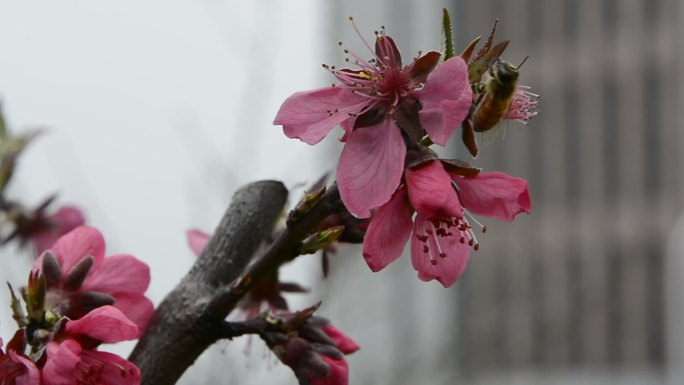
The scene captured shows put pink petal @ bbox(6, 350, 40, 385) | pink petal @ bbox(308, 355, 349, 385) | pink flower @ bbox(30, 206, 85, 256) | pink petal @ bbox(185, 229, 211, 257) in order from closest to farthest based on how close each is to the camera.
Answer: pink petal @ bbox(6, 350, 40, 385)
pink petal @ bbox(308, 355, 349, 385)
pink petal @ bbox(185, 229, 211, 257)
pink flower @ bbox(30, 206, 85, 256)

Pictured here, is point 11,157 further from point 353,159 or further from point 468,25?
point 468,25

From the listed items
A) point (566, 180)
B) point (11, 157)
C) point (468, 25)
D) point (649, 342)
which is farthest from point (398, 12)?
point (11, 157)

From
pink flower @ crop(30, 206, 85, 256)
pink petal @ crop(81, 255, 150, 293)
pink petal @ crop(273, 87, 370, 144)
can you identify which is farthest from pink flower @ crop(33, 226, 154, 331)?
pink flower @ crop(30, 206, 85, 256)

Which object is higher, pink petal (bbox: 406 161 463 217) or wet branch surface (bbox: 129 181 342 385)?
pink petal (bbox: 406 161 463 217)

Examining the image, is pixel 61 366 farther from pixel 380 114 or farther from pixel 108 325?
pixel 380 114

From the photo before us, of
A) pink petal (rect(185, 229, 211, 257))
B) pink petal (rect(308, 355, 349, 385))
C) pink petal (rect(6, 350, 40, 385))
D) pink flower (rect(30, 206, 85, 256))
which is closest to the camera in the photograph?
pink petal (rect(6, 350, 40, 385))

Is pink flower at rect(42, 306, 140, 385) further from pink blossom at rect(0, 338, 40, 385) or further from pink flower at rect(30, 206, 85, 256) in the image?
pink flower at rect(30, 206, 85, 256)

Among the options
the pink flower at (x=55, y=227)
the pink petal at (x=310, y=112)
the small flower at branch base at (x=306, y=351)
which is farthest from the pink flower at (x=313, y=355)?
the pink flower at (x=55, y=227)
